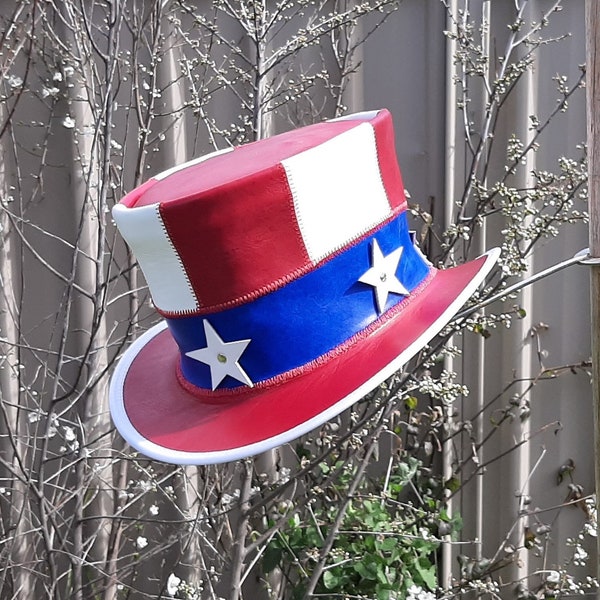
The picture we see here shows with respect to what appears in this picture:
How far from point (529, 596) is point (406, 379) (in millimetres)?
1108

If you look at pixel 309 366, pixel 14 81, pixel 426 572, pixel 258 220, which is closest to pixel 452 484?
pixel 426 572

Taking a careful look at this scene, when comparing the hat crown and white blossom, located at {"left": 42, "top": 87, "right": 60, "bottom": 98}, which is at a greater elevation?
white blossom, located at {"left": 42, "top": 87, "right": 60, "bottom": 98}

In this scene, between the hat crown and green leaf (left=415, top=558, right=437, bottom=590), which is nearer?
the hat crown

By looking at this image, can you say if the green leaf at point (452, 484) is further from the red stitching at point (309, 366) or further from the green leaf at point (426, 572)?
the red stitching at point (309, 366)

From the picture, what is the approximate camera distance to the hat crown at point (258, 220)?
1112 millimetres

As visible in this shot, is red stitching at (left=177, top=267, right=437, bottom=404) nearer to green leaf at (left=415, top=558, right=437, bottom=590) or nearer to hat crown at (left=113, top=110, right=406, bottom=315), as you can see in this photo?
hat crown at (left=113, top=110, right=406, bottom=315)

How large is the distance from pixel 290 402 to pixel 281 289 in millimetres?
176

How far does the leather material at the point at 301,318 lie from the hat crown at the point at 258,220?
18mm

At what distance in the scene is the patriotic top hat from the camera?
112cm

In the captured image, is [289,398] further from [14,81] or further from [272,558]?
[14,81]

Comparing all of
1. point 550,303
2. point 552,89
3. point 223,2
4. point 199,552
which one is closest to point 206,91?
point 223,2

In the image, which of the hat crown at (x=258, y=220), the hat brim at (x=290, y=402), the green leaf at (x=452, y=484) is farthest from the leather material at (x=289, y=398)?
the green leaf at (x=452, y=484)

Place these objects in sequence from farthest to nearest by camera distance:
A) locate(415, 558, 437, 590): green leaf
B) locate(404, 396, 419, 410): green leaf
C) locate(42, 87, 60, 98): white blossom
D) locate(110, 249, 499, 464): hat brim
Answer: locate(404, 396, 419, 410): green leaf → locate(415, 558, 437, 590): green leaf → locate(42, 87, 60, 98): white blossom → locate(110, 249, 499, 464): hat brim

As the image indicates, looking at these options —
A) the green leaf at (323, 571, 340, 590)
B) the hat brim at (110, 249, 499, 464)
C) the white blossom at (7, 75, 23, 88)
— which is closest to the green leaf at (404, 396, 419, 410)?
the green leaf at (323, 571, 340, 590)
